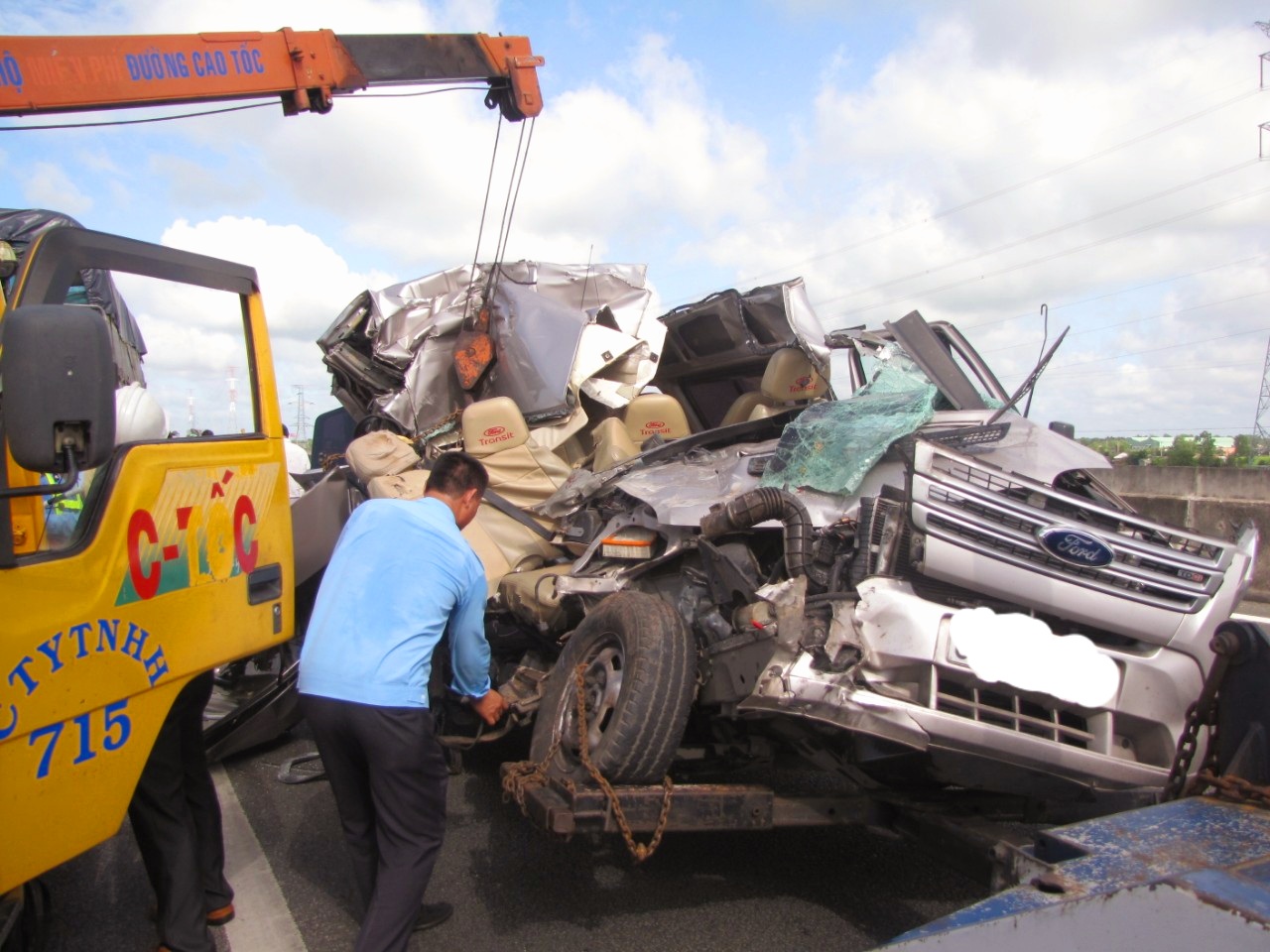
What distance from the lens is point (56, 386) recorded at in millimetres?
2025

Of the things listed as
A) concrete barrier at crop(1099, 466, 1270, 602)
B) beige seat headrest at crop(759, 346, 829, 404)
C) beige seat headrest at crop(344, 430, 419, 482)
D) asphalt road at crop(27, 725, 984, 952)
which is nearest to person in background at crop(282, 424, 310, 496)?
beige seat headrest at crop(344, 430, 419, 482)

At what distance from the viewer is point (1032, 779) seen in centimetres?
289

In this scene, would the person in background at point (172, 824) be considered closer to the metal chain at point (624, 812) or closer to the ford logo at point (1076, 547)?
the metal chain at point (624, 812)

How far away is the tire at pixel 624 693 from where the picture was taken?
Answer: 325 centimetres

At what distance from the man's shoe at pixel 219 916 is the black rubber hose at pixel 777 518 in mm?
2322

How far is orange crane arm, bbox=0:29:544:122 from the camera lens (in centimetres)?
391

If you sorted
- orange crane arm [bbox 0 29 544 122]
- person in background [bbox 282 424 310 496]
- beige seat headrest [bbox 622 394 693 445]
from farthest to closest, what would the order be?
1. person in background [bbox 282 424 310 496]
2. beige seat headrest [bbox 622 394 693 445]
3. orange crane arm [bbox 0 29 544 122]

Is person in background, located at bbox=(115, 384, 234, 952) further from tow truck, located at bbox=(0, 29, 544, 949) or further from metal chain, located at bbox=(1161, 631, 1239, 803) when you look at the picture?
metal chain, located at bbox=(1161, 631, 1239, 803)

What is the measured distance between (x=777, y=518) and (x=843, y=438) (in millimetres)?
514

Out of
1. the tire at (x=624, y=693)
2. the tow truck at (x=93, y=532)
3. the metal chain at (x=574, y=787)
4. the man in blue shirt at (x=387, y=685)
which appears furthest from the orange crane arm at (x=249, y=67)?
the metal chain at (x=574, y=787)

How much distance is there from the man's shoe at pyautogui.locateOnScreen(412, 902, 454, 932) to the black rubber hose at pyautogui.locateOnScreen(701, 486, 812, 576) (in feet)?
5.70

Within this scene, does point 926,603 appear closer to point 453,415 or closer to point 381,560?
point 381,560

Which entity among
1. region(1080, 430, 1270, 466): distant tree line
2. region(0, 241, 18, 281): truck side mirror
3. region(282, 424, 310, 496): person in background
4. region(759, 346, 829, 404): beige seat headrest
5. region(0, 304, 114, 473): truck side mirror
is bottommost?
region(1080, 430, 1270, 466): distant tree line

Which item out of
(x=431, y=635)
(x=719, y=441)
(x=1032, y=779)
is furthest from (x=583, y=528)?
(x=1032, y=779)
